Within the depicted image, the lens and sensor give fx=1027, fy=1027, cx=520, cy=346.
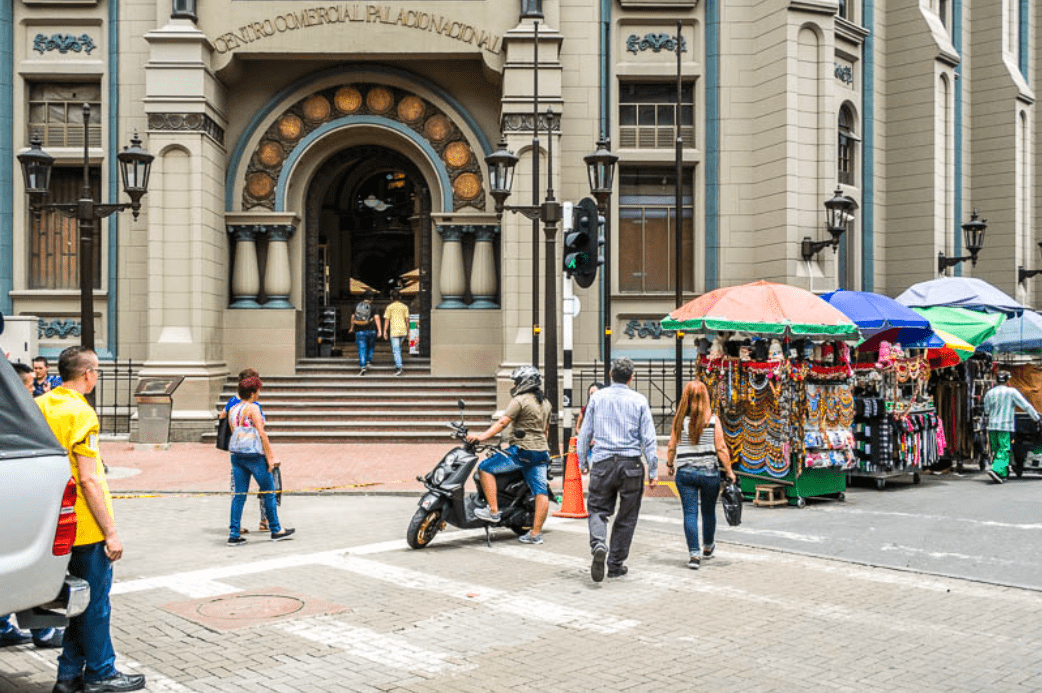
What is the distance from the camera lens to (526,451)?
1049 cm

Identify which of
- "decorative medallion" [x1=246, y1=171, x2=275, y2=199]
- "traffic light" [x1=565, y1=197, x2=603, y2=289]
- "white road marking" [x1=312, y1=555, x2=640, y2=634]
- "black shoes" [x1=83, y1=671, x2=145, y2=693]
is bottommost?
"white road marking" [x1=312, y1=555, x2=640, y2=634]

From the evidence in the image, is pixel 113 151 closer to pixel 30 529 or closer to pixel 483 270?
pixel 483 270

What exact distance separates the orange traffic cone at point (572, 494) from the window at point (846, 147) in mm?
14309

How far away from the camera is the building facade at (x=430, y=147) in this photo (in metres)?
20.8

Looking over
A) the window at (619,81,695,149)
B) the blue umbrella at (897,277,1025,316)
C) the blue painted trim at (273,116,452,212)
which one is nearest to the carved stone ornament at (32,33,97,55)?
the blue painted trim at (273,116,452,212)

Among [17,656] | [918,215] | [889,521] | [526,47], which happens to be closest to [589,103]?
[526,47]

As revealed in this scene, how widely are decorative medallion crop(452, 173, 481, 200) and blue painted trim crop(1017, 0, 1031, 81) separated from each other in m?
17.4

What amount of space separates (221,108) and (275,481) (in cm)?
1348

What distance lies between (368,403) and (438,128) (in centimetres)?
644

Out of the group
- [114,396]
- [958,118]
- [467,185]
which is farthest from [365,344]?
[958,118]

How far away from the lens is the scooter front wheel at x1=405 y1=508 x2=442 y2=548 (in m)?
10.0

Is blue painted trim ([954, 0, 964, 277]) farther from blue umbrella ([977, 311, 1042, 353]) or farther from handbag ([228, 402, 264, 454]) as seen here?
handbag ([228, 402, 264, 454])

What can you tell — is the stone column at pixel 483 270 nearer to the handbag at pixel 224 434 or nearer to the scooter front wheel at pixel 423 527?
the handbag at pixel 224 434

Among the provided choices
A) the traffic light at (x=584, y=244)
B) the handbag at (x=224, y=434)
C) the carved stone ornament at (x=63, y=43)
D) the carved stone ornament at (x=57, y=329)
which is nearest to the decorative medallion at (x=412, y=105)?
the carved stone ornament at (x=63, y=43)
